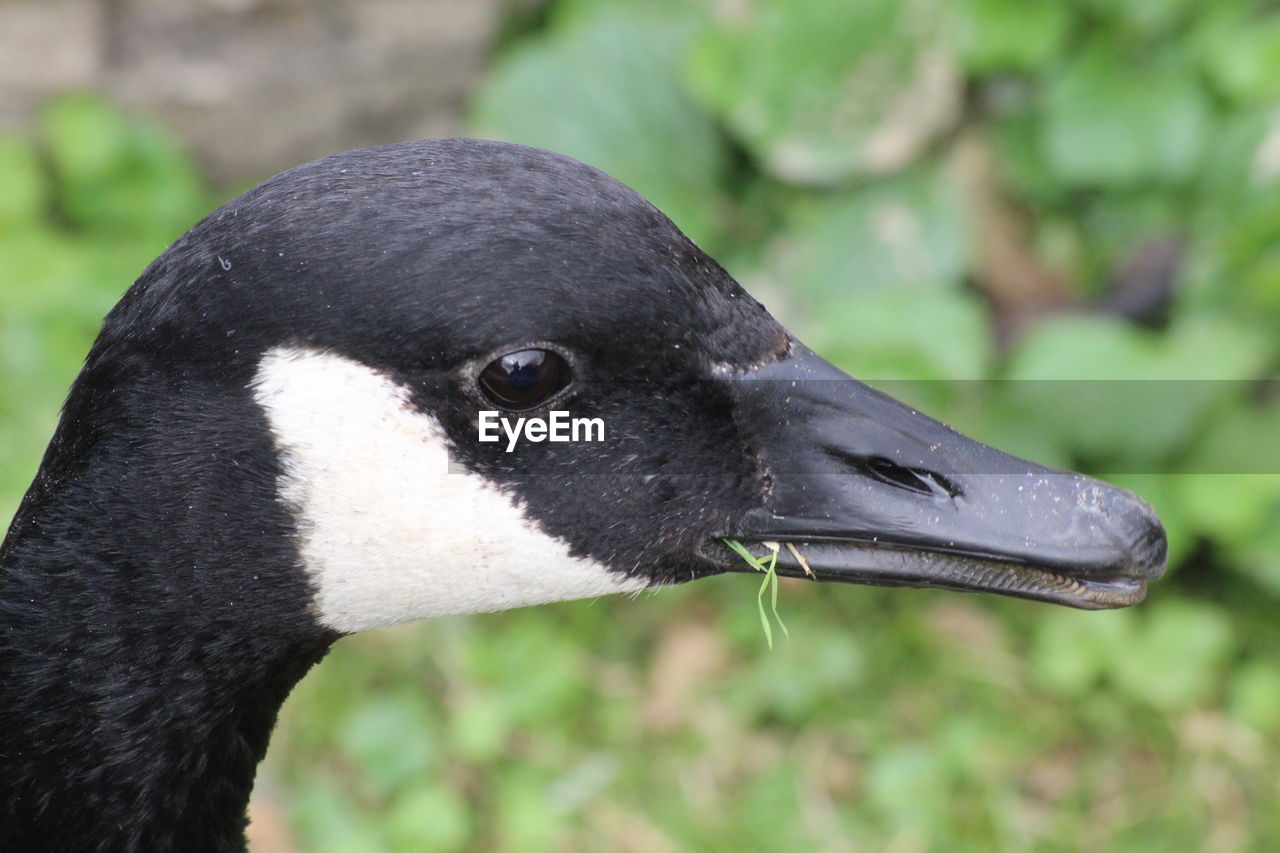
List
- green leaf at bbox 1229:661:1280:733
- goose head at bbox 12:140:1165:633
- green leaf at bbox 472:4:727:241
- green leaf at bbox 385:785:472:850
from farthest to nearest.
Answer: green leaf at bbox 472:4:727:241
green leaf at bbox 1229:661:1280:733
green leaf at bbox 385:785:472:850
goose head at bbox 12:140:1165:633

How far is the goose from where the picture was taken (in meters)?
1.55

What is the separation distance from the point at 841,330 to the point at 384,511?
2206mm

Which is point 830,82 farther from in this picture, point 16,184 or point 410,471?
point 410,471

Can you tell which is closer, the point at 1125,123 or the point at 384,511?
the point at 384,511

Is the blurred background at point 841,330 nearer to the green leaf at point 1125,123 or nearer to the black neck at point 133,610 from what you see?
the green leaf at point 1125,123

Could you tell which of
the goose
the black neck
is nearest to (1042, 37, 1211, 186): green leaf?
the goose

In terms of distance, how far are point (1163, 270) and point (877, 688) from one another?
1.60 m

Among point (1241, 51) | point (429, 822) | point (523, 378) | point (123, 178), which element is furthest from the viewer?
point (123, 178)

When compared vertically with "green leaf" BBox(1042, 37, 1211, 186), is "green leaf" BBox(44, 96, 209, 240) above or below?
above

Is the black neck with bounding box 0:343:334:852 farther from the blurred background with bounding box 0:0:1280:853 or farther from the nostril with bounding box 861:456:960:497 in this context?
the blurred background with bounding box 0:0:1280:853

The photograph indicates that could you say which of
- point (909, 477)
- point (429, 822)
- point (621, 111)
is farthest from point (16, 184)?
point (909, 477)

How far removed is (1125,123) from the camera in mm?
4031

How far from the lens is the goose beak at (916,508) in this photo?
5.47 ft

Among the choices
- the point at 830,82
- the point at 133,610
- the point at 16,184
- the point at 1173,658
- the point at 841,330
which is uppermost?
the point at 16,184
